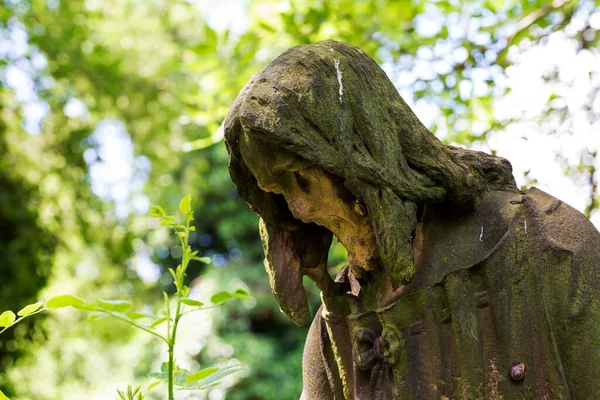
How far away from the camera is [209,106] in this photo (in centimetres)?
566

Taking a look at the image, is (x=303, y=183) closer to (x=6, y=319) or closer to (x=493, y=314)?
(x=493, y=314)

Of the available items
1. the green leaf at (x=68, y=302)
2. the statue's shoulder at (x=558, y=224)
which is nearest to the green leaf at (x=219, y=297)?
the green leaf at (x=68, y=302)

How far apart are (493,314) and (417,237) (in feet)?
1.21

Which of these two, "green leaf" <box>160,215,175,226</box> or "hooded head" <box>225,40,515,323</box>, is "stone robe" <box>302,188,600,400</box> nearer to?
"hooded head" <box>225,40,515,323</box>

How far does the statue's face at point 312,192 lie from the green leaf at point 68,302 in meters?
0.98

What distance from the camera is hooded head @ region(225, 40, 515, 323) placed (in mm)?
2217

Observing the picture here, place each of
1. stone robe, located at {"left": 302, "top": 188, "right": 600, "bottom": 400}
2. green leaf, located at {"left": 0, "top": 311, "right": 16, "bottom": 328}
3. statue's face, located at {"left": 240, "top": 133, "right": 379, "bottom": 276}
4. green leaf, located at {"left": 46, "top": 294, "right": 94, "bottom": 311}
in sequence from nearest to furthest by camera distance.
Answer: green leaf, located at {"left": 46, "top": 294, "right": 94, "bottom": 311} → green leaf, located at {"left": 0, "top": 311, "right": 16, "bottom": 328} → stone robe, located at {"left": 302, "top": 188, "right": 600, "bottom": 400} → statue's face, located at {"left": 240, "top": 133, "right": 379, "bottom": 276}

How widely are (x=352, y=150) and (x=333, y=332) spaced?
716mm

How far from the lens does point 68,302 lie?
1.35m

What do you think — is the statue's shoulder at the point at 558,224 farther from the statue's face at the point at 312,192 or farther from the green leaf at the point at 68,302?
the green leaf at the point at 68,302

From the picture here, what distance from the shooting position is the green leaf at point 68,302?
1342 mm

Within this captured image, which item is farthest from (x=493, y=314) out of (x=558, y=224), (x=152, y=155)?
(x=152, y=155)

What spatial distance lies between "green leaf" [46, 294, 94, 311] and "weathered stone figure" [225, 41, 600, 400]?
95cm

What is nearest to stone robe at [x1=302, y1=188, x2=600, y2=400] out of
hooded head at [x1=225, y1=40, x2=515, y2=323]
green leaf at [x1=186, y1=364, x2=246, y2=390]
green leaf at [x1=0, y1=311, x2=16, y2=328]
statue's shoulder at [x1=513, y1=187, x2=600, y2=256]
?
statue's shoulder at [x1=513, y1=187, x2=600, y2=256]
